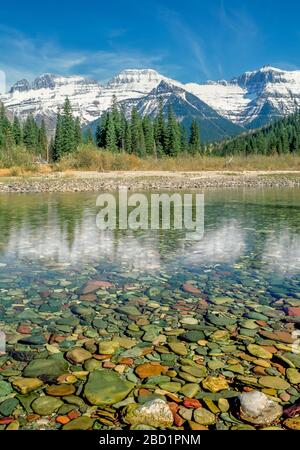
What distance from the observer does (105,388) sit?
4.30 meters

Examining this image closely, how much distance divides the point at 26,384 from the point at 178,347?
1897mm

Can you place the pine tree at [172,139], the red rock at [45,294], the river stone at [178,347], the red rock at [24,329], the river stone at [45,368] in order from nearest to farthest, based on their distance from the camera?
the river stone at [45,368], the river stone at [178,347], the red rock at [24,329], the red rock at [45,294], the pine tree at [172,139]

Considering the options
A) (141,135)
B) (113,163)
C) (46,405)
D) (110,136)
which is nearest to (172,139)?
(141,135)

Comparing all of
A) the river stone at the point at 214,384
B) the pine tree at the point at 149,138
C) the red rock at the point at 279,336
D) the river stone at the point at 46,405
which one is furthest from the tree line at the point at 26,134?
the river stone at the point at 214,384

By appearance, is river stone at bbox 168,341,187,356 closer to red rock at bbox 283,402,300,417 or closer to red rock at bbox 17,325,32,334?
red rock at bbox 283,402,300,417

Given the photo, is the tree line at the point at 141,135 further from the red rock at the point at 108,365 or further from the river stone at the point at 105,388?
the river stone at the point at 105,388

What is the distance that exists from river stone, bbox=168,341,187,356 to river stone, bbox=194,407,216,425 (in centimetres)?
122

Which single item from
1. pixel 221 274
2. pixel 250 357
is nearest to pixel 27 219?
pixel 221 274

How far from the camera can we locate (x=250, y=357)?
502 cm

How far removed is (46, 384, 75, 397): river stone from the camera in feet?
13.8

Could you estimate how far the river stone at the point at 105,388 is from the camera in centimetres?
411

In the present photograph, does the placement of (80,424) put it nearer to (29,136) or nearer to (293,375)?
(293,375)

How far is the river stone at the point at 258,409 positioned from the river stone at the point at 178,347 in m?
1.29
